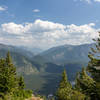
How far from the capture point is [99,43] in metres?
16.9

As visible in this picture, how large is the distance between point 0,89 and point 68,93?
23.0 metres

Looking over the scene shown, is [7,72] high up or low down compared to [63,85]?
up

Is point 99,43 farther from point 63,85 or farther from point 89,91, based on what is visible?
point 63,85

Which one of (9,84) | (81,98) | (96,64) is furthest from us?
(9,84)

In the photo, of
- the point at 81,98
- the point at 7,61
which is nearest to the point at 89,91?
the point at 81,98

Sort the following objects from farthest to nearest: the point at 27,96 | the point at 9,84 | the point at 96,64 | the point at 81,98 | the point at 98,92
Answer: the point at 27,96 < the point at 9,84 < the point at 81,98 < the point at 96,64 < the point at 98,92

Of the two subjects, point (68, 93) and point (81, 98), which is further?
point (68, 93)

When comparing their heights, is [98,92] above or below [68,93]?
above

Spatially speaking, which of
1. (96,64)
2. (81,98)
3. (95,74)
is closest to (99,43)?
(96,64)

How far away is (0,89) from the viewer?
3666 centimetres

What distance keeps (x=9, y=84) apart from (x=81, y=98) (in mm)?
19433

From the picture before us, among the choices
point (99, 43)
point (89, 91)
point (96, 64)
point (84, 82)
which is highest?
point (99, 43)

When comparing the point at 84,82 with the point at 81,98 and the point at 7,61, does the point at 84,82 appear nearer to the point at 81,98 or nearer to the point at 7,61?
the point at 81,98

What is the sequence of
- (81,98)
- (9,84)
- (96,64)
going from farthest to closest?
(9,84), (81,98), (96,64)
